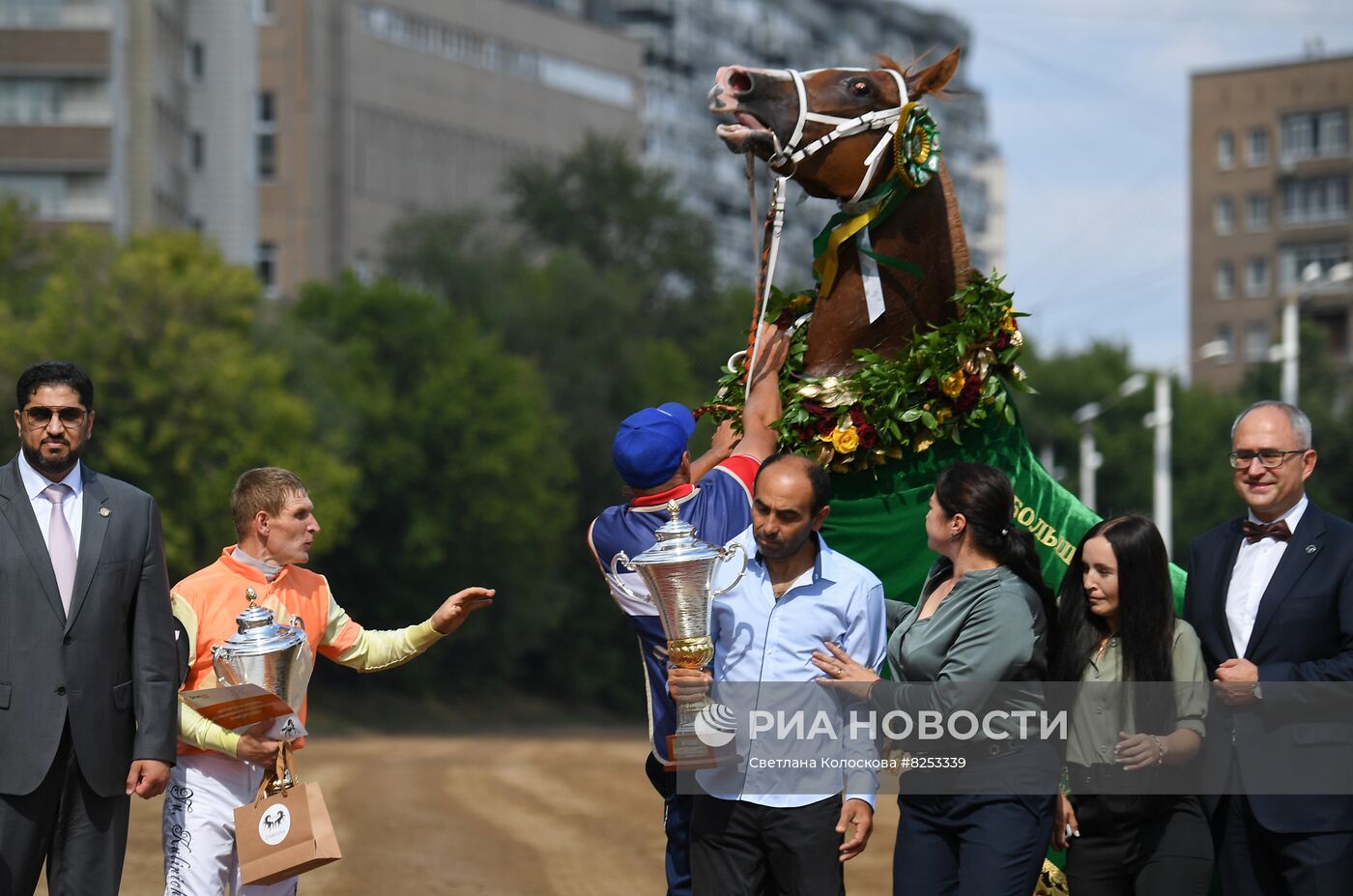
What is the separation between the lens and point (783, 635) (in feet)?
22.0

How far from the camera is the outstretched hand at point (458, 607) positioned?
7206mm

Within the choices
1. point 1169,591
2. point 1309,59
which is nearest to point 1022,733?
point 1169,591

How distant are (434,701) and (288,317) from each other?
1046cm

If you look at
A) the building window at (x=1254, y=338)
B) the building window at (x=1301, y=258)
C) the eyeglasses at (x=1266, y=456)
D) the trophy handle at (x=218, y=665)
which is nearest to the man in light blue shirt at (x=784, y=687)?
the eyeglasses at (x=1266, y=456)

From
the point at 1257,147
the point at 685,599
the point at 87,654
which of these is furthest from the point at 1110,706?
the point at 1257,147

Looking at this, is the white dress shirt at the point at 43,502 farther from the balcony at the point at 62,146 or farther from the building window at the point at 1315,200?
the building window at the point at 1315,200

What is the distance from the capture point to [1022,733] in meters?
6.56

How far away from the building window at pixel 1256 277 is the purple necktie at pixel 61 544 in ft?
313

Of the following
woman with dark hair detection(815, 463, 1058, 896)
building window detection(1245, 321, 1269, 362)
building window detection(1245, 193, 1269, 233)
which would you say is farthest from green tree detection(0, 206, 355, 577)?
building window detection(1245, 193, 1269, 233)

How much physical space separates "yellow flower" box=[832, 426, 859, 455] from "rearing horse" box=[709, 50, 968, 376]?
38 centimetres

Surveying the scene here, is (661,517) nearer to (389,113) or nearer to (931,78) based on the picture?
(931,78)

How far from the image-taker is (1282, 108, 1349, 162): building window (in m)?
95.1

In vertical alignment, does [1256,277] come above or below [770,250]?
above

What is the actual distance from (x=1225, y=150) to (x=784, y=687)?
96.3 meters
